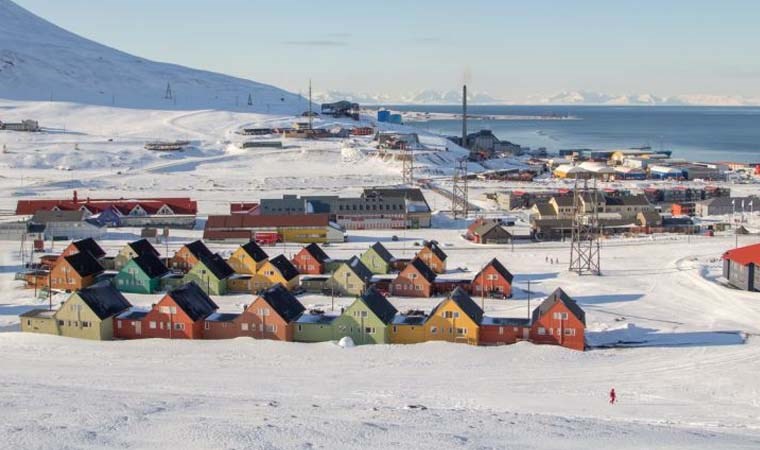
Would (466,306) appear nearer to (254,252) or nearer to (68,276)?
(254,252)

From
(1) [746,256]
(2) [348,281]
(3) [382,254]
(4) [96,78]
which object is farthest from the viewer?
(4) [96,78]

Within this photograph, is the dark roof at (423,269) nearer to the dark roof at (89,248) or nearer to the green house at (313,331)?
the green house at (313,331)

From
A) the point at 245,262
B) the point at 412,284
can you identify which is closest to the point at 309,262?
the point at 245,262

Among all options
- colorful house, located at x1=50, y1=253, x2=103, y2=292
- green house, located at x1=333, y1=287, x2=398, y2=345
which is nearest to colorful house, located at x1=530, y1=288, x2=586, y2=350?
green house, located at x1=333, y1=287, x2=398, y2=345

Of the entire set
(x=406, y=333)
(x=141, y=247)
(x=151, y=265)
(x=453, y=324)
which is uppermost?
(x=141, y=247)

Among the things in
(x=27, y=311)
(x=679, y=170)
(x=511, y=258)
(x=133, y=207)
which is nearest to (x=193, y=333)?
(x=27, y=311)

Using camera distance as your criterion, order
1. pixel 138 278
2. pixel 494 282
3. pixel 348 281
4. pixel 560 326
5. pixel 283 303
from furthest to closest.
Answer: pixel 138 278, pixel 348 281, pixel 494 282, pixel 283 303, pixel 560 326

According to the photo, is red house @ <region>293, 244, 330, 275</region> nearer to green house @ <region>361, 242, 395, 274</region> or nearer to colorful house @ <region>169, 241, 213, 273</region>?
→ green house @ <region>361, 242, 395, 274</region>
